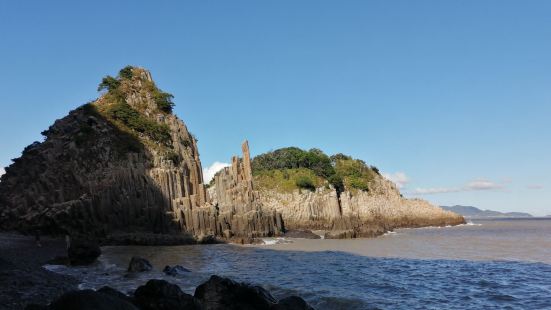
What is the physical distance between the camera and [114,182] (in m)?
52.2

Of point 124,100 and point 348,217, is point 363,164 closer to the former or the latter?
point 348,217

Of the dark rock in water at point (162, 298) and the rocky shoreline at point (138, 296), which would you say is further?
the dark rock in water at point (162, 298)

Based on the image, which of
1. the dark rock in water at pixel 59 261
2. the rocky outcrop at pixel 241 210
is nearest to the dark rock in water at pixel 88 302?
the dark rock in water at pixel 59 261

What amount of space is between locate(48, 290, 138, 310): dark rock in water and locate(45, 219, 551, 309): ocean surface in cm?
1004

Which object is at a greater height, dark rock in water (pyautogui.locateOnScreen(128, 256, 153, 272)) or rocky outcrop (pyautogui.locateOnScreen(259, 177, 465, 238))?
rocky outcrop (pyautogui.locateOnScreen(259, 177, 465, 238))

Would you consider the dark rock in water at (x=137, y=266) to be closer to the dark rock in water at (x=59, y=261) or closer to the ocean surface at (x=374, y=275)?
the ocean surface at (x=374, y=275)

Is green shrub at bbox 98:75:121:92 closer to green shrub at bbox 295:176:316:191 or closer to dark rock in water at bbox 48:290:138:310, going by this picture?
green shrub at bbox 295:176:316:191

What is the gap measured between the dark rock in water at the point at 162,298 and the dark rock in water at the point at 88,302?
10.1ft

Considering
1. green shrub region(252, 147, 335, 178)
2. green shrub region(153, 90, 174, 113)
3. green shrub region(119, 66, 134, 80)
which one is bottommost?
green shrub region(252, 147, 335, 178)

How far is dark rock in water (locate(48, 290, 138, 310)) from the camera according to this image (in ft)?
27.5

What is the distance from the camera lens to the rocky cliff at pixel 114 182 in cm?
4941

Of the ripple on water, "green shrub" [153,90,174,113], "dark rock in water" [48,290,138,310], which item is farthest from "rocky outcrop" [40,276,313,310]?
"green shrub" [153,90,174,113]

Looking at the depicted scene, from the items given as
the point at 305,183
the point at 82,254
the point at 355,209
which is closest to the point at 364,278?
the point at 82,254

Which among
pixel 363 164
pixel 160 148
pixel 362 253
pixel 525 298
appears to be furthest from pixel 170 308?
pixel 363 164
